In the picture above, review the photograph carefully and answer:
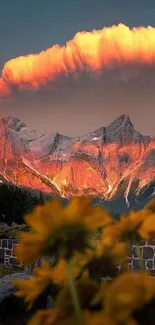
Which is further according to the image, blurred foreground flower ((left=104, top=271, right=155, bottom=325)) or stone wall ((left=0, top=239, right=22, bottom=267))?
stone wall ((left=0, top=239, right=22, bottom=267))

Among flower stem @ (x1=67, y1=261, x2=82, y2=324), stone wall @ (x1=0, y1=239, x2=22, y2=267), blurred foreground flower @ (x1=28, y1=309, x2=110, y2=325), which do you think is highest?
flower stem @ (x1=67, y1=261, x2=82, y2=324)

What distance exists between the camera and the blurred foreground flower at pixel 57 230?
1121 millimetres

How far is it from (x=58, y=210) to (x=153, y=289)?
259mm

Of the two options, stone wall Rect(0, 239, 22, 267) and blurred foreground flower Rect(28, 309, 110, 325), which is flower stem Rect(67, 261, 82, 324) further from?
stone wall Rect(0, 239, 22, 267)

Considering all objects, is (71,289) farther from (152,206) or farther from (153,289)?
(152,206)

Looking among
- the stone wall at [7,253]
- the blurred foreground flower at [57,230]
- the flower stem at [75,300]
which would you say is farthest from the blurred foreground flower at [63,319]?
the stone wall at [7,253]

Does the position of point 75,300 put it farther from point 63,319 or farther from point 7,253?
point 7,253

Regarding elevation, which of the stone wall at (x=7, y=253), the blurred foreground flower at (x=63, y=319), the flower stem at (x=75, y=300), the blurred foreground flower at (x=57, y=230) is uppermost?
the blurred foreground flower at (x=57, y=230)

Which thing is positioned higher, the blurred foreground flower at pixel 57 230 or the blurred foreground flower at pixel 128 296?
the blurred foreground flower at pixel 57 230

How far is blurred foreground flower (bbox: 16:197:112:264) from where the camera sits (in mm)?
1121

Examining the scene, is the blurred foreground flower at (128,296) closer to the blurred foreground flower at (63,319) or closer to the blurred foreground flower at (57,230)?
the blurred foreground flower at (63,319)

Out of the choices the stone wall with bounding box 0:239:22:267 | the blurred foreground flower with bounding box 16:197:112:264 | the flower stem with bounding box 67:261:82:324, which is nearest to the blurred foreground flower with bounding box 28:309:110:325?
the flower stem with bounding box 67:261:82:324

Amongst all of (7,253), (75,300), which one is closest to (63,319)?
(75,300)

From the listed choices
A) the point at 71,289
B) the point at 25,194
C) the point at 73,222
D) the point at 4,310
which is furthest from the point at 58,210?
the point at 25,194
